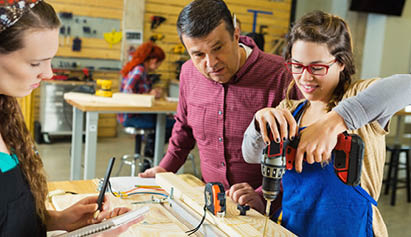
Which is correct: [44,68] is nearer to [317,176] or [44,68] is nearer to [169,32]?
[317,176]

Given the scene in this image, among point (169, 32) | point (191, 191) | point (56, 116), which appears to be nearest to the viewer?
point (191, 191)

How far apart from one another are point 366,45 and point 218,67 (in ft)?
19.5

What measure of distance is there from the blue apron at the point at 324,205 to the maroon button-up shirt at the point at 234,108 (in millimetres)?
424

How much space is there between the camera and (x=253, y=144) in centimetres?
123

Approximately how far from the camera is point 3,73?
84 cm

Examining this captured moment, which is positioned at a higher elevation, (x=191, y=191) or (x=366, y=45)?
(x=366, y=45)

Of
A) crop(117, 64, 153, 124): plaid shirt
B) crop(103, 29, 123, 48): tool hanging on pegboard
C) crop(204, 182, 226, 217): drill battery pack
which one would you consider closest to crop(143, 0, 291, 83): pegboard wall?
crop(103, 29, 123, 48): tool hanging on pegboard

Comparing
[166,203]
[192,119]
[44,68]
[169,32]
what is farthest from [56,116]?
[44,68]

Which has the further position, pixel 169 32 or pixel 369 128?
pixel 169 32

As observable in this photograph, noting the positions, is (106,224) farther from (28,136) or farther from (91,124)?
(91,124)

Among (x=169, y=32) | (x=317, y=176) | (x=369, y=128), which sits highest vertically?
(x=169, y=32)

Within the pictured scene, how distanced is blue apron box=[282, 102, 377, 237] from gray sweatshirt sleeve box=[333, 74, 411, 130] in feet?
0.70

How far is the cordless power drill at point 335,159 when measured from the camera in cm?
96

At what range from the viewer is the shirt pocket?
1.74 metres
